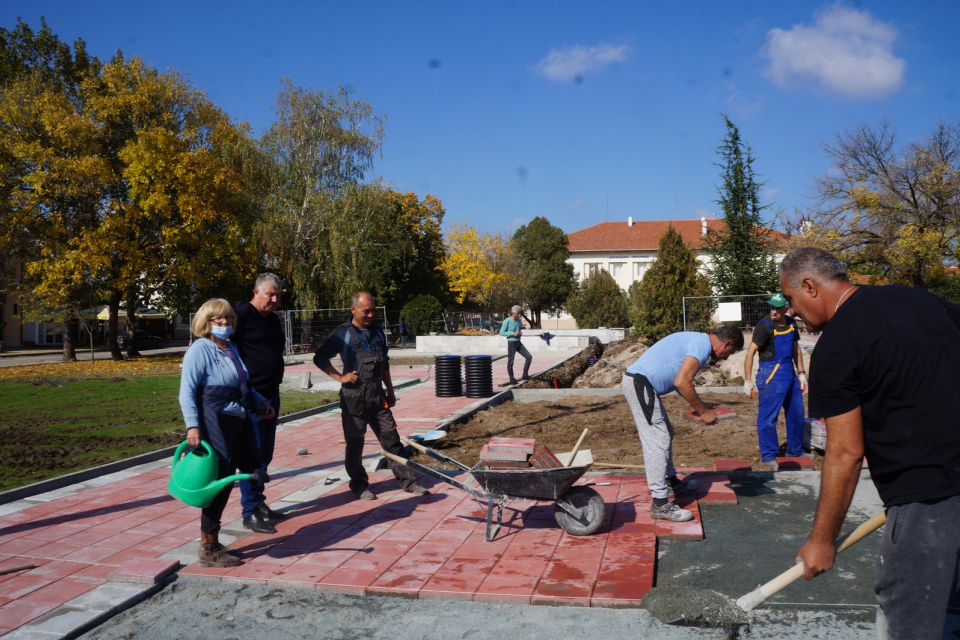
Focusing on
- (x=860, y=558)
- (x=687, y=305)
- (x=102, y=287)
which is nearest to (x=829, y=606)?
(x=860, y=558)

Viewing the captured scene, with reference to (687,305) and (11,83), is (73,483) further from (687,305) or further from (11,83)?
(11,83)

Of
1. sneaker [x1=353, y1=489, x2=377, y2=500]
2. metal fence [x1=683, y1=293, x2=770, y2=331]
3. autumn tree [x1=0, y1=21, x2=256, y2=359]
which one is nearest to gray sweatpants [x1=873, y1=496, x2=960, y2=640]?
sneaker [x1=353, y1=489, x2=377, y2=500]

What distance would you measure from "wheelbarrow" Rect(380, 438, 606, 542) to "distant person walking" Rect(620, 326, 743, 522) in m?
0.48

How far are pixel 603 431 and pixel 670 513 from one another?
4.17 metres

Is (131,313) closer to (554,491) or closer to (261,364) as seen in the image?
(261,364)

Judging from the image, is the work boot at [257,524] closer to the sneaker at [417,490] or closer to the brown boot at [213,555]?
the brown boot at [213,555]

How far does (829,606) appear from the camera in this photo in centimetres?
371

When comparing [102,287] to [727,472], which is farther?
[102,287]

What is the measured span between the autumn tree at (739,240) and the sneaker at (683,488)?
81.4 feet

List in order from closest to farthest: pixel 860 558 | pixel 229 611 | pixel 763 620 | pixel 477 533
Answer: pixel 763 620 → pixel 229 611 → pixel 860 558 → pixel 477 533

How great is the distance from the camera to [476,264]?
1740 inches

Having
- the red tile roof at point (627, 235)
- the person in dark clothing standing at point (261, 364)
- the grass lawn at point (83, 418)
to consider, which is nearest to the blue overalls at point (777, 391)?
the person in dark clothing standing at point (261, 364)

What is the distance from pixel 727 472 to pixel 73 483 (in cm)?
620

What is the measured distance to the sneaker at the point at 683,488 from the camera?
5.67 m
